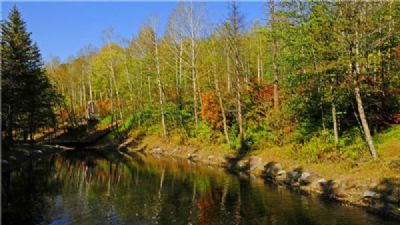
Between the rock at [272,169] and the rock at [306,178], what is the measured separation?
3.08 m

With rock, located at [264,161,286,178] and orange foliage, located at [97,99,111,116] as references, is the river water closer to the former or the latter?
rock, located at [264,161,286,178]

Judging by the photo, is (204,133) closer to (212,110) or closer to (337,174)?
(212,110)

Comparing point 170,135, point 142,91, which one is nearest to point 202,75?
point 170,135

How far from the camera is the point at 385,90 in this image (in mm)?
27641

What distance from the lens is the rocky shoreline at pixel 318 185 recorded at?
1758 centimetres

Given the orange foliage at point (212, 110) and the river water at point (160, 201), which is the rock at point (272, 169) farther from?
the orange foliage at point (212, 110)

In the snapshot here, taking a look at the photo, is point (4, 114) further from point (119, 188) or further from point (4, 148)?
point (119, 188)

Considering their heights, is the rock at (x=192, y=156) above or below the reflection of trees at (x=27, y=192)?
above

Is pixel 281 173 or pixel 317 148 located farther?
pixel 317 148

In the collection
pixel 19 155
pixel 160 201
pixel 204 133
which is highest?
pixel 204 133

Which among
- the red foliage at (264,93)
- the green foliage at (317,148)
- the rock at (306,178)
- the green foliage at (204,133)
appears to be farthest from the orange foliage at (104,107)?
the rock at (306,178)

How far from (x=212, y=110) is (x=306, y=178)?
19.0 meters

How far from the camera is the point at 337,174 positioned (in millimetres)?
21781

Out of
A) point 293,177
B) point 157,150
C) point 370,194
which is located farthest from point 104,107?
point 370,194
